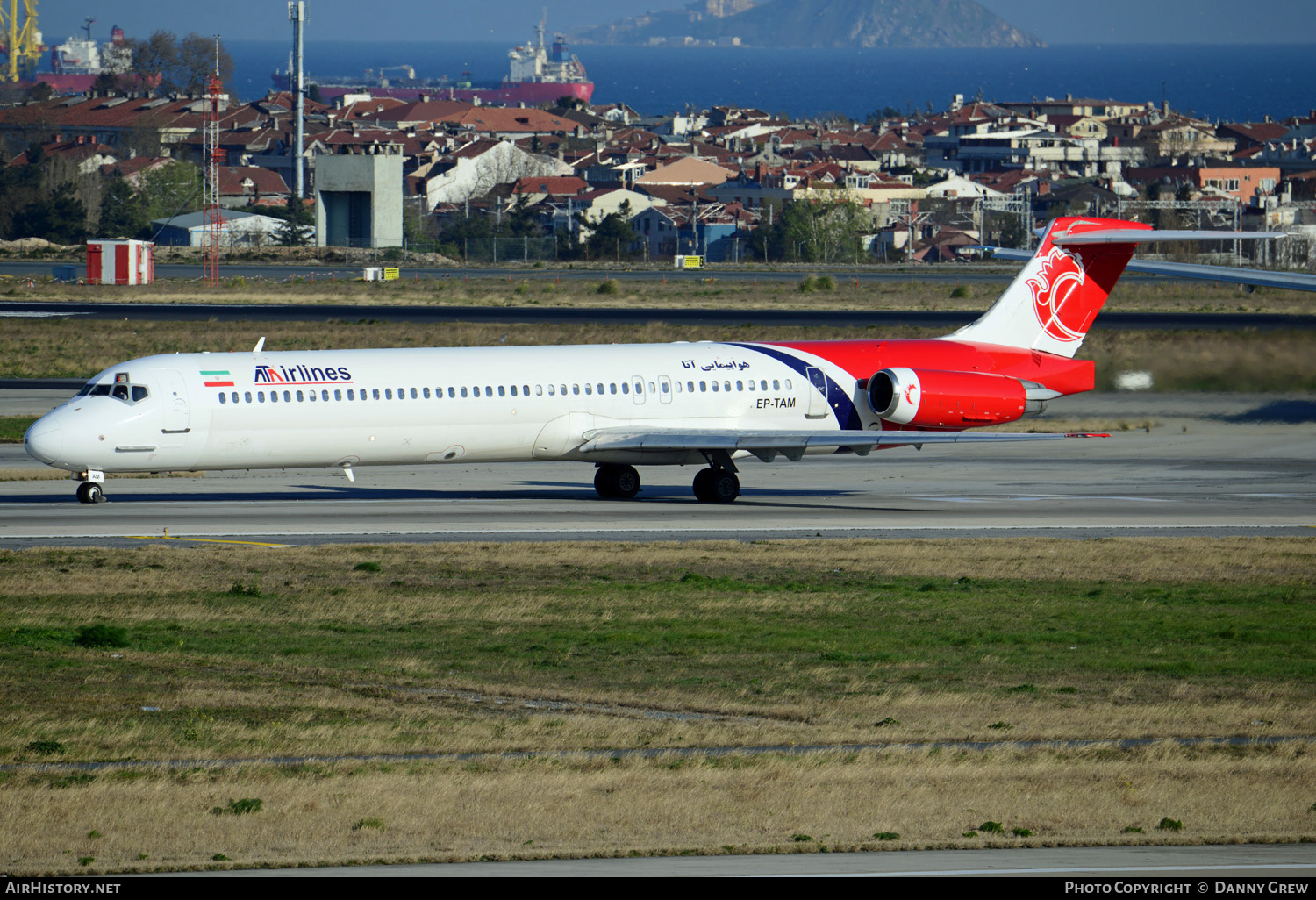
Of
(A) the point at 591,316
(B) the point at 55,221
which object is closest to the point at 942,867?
(A) the point at 591,316

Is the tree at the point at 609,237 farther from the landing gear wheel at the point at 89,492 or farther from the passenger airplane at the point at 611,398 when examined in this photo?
the landing gear wheel at the point at 89,492

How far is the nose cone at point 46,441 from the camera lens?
34.6 m

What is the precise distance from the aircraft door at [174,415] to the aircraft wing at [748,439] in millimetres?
9073

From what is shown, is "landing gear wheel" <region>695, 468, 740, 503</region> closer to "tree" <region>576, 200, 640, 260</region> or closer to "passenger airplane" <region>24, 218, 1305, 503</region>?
"passenger airplane" <region>24, 218, 1305, 503</region>

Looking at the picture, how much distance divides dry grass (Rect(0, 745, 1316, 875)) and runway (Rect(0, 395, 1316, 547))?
1743 cm

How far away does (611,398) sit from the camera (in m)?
38.3

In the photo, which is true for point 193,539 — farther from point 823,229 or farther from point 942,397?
point 823,229

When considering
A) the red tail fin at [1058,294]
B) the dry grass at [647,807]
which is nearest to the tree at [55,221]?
the red tail fin at [1058,294]

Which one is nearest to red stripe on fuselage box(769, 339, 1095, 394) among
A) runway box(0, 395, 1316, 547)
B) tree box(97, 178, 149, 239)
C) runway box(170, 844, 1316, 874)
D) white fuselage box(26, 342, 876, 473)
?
white fuselage box(26, 342, 876, 473)

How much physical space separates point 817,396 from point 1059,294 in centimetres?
778

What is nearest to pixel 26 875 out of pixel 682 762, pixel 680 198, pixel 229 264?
pixel 682 762

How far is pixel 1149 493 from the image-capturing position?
41344 mm

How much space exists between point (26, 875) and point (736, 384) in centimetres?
2791
